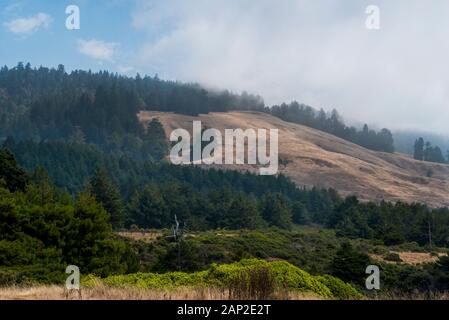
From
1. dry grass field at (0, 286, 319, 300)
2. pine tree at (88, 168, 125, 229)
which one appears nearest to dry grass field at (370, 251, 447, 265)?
pine tree at (88, 168, 125, 229)

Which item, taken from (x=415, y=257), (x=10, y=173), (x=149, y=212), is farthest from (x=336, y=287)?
(x=149, y=212)

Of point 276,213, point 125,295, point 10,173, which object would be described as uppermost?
point 10,173

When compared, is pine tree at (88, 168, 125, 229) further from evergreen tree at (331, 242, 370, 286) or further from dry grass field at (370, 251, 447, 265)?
evergreen tree at (331, 242, 370, 286)

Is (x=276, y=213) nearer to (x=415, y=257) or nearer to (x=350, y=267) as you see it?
(x=415, y=257)

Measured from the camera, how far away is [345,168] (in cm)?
15600

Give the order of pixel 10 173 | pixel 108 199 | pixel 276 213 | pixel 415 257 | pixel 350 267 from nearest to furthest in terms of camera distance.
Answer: pixel 350 267 → pixel 10 173 → pixel 415 257 → pixel 108 199 → pixel 276 213

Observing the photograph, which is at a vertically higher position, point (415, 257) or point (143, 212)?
point (143, 212)

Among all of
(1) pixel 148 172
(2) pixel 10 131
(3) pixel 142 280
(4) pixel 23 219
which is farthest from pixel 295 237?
(2) pixel 10 131

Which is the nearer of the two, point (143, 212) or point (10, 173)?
point (10, 173)

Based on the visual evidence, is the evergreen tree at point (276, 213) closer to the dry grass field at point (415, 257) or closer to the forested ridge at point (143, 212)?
the forested ridge at point (143, 212)

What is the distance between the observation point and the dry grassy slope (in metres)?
140

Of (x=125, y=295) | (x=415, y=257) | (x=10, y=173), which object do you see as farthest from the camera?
(x=415, y=257)

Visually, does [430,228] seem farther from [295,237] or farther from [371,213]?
[295,237]
